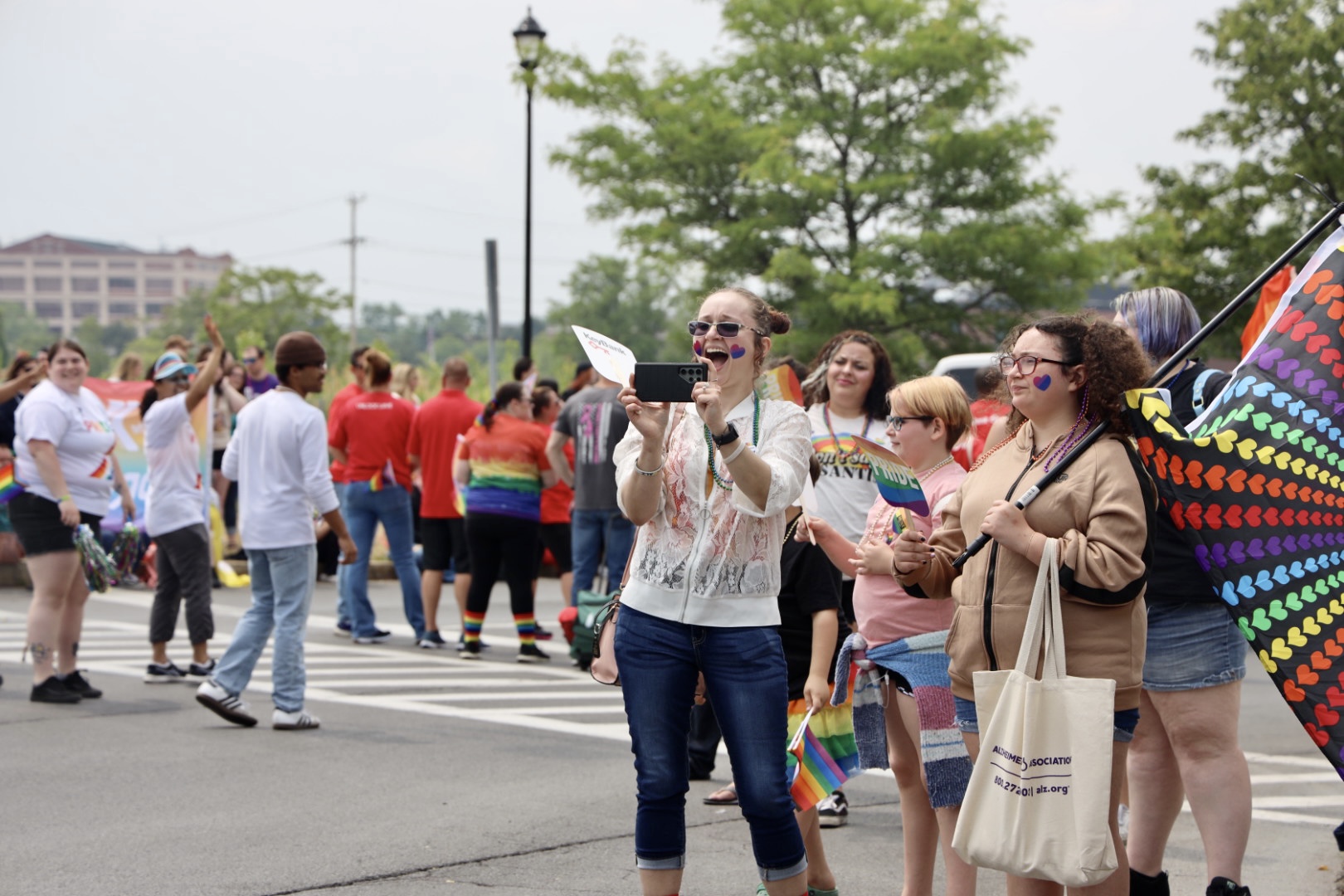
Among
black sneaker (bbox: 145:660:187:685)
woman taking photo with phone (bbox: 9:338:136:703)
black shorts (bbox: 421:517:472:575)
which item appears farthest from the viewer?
black shorts (bbox: 421:517:472:575)

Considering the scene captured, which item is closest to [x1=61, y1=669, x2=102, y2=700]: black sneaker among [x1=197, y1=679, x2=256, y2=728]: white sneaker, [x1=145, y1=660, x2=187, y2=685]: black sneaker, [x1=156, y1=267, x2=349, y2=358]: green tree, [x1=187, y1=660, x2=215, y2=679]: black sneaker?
[x1=145, y1=660, x2=187, y2=685]: black sneaker

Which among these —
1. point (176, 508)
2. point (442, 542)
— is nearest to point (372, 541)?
point (442, 542)

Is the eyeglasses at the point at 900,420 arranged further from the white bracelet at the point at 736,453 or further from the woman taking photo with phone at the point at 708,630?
the white bracelet at the point at 736,453

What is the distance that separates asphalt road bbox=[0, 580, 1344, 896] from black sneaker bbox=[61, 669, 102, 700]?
0.15 m

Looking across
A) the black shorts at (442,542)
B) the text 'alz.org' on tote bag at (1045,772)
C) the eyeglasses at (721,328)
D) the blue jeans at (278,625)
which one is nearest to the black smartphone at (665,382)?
the eyeglasses at (721,328)

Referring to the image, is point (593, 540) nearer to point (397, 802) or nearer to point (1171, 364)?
point (397, 802)

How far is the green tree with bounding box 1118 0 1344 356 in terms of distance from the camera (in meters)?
24.4

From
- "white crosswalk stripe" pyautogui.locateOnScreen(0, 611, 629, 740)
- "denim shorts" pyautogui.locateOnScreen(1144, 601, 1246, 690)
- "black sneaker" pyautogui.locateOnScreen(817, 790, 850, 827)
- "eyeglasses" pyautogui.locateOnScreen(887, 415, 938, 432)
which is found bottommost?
"white crosswalk stripe" pyautogui.locateOnScreen(0, 611, 629, 740)

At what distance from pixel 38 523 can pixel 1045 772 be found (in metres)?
6.95

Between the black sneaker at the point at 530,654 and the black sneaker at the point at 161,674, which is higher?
the black sneaker at the point at 161,674

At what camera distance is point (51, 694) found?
349 inches

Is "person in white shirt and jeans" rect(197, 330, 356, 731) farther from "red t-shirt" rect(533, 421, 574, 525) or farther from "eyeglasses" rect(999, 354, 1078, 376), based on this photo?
"eyeglasses" rect(999, 354, 1078, 376)

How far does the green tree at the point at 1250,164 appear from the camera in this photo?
24.4m

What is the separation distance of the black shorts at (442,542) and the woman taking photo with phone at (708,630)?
771 centimetres
